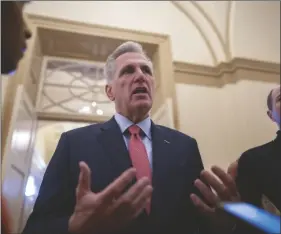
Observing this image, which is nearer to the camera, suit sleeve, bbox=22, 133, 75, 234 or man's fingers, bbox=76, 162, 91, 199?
man's fingers, bbox=76, 162, 91, 199

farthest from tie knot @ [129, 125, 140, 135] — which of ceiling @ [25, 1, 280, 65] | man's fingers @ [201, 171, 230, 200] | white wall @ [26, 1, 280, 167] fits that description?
ceiling @ [25, 1, 280, 65]

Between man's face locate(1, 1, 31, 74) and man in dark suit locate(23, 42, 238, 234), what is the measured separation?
0.32 m

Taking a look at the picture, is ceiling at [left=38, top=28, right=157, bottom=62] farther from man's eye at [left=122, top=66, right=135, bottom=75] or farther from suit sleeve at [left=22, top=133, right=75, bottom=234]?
suit sleeve at [left=22, top=133, right=75, bottom=234]

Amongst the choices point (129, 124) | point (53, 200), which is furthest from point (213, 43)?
point (53, 200)

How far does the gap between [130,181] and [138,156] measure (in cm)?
32

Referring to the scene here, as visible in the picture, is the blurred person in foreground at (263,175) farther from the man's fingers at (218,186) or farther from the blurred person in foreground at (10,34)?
the blurred person in foreground at (10,34)

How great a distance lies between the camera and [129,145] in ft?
3.72

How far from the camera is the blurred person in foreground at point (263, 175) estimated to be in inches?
40.8

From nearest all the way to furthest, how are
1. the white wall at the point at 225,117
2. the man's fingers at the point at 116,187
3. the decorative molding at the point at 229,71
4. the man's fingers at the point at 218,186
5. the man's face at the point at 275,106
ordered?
1. the man's fingers at the point at 116,187
2. the man's fingers at the point at 218,186
3. the man's face at the point at 275,106
4. the white wall at the point at 225,117
5. the decorative molding at the point at 229,71

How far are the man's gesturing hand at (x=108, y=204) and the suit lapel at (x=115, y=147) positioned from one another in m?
0.24

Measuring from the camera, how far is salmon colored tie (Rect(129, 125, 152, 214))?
105 centimetres

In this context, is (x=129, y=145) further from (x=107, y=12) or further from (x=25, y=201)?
(x=107, y=12)

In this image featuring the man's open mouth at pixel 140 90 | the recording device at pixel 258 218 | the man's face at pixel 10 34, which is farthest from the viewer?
the man's open mouth at pixel 140 90

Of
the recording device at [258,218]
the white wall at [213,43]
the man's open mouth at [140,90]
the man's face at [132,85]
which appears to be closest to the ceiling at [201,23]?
the white wall at [213,43]
